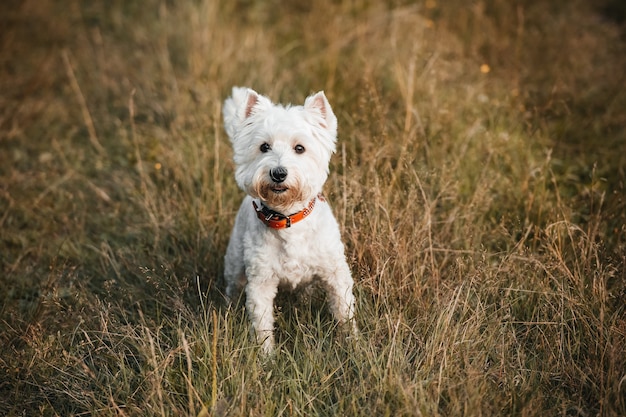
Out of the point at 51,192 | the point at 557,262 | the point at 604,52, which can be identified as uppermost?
the point at 604,52

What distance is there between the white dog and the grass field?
0.19 m

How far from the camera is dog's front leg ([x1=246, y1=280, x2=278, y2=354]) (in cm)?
344

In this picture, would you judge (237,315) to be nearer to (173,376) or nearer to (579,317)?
(173,376)

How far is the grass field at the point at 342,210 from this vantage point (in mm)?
3010

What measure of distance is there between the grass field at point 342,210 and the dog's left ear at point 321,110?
0.76m

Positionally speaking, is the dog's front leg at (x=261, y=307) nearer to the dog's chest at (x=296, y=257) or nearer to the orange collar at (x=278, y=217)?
the dog's chest at (x=296, y=257)

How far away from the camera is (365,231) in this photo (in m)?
4.07

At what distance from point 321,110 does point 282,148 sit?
0.36m

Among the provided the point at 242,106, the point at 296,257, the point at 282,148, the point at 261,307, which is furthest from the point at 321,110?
the point at 261,307

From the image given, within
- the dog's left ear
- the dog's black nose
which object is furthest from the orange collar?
the dog's left ear

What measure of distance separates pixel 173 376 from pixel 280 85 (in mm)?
3893

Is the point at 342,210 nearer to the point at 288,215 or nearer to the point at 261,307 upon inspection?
the point at 288,215

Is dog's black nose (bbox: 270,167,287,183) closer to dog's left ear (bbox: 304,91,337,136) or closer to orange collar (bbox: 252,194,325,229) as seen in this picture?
orange collar (bbox: 252,194,325,229)

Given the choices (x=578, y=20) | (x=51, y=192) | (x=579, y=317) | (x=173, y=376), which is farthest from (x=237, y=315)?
(x=578, y=20)
